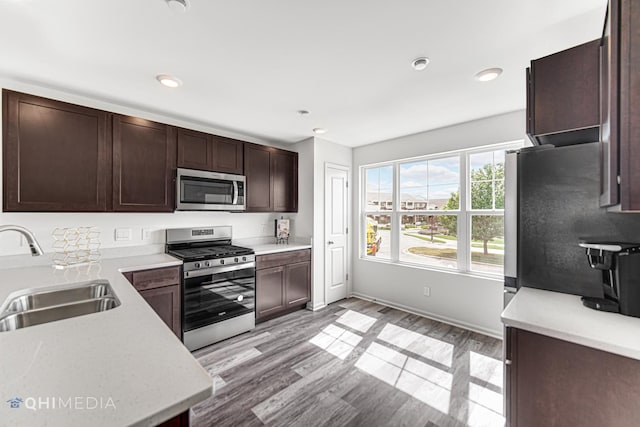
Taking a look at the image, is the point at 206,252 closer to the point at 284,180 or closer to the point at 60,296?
the point at 60,296

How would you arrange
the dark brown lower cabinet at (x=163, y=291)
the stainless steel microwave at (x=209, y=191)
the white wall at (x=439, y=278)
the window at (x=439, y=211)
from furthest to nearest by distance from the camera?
the window at (x=439, y=211), the white wall at (x=439, y=278), the stainless steel microwave at (x=209, y=191), the dark brown lower cabinet at (x=163, y=291)

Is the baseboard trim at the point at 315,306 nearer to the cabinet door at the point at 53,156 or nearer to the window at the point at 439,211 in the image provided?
the window at the point at 439,211

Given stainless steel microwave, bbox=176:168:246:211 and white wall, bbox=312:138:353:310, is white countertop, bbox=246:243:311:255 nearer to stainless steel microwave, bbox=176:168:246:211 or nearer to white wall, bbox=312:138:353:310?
white wall, bbox=312:138:353:310

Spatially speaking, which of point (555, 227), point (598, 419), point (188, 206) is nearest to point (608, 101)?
point (555, 227)

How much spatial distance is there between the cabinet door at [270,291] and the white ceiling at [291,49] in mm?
1940

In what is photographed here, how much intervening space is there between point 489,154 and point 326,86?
2.11 metres

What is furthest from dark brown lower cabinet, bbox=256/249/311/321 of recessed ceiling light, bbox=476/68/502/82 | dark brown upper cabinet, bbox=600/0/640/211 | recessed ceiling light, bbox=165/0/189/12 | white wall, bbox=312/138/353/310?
dark brown upper cabinet, bbox=600/0/640/211

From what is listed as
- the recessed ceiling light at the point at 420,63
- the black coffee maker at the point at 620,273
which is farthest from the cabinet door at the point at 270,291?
the black coffee maker at the point at 620,273

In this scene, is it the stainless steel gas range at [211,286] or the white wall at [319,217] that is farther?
the white wall at [319,217]

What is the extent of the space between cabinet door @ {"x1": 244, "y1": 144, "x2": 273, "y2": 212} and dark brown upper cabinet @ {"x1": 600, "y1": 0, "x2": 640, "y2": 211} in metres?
3.15

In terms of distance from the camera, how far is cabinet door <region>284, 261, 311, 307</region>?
351 cm

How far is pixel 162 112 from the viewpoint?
9.50 ft

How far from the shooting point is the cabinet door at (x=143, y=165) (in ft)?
8.14

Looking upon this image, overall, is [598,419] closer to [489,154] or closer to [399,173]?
[489,154]
